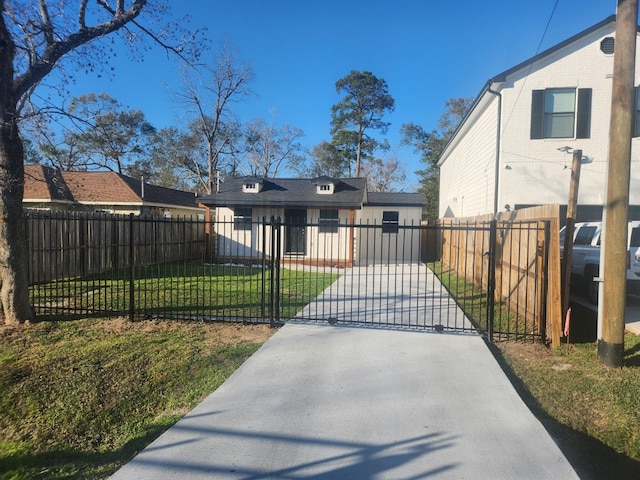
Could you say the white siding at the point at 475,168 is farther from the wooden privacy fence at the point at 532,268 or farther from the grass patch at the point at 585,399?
the grass patch at the point at 585,399

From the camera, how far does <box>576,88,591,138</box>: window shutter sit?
11062mm

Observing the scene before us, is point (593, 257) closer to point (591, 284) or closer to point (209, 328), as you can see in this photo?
point (591, 284)

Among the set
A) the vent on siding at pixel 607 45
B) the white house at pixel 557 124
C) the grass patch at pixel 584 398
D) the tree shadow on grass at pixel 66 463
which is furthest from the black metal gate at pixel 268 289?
the vent on siding at pixel 607 45

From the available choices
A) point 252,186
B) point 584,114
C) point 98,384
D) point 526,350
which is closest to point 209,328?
point 98,384

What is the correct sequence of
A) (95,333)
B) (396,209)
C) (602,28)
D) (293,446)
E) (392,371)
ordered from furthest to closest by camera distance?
(396,209), (602,28), (95,333), (392,371), (293,446)

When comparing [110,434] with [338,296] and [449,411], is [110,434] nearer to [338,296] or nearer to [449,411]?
[449,411]

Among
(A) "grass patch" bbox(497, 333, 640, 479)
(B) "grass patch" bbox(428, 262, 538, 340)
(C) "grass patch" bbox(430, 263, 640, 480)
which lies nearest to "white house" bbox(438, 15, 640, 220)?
(B) "grass patch" bbox(428, 262, 538, 340)

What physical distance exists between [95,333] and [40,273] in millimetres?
5490

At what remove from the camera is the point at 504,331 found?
6211mm

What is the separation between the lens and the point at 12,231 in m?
6.05

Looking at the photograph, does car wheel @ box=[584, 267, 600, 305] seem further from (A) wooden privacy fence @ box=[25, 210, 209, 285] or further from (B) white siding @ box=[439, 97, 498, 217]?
(A) wooden privacy fence @ box=[25, 210, 209, 285]

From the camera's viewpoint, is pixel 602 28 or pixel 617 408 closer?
pixel 617 408

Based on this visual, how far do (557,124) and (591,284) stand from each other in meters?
5.19

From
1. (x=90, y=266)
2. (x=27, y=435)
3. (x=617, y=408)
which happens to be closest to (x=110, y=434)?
(x=27, y=435)
